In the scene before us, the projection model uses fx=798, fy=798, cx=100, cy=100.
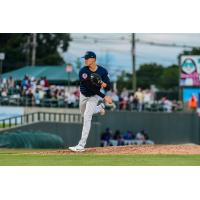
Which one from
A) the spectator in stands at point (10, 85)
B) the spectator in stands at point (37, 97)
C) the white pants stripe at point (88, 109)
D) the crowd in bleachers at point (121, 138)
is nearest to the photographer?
the white pants stripe at point (88, 109)

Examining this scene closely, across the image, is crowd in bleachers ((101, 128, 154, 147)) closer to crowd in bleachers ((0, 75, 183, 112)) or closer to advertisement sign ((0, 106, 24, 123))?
crowd in bleachers ((0, 75, 183, 112))

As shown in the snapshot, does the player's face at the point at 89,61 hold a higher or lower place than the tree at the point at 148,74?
lower

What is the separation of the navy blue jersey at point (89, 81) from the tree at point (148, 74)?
30.7 meters

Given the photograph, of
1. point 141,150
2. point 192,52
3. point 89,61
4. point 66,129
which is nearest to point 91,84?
point 89,61

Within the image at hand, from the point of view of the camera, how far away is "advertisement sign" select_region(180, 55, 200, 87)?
38094 millimetres

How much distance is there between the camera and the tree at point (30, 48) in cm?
2842

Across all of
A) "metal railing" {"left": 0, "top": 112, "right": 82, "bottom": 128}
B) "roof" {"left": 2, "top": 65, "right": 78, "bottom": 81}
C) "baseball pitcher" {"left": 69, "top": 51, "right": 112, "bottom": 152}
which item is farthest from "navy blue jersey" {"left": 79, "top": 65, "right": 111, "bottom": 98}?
"roof" {"left": 2, "top": 65, "right": 78, "bottom": 81}

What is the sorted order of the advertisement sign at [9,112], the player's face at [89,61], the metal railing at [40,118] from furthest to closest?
the advertisement sign at [9,112]
the metal railing at [40,118]
the player's face at [89,61]

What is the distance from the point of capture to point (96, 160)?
14859mm

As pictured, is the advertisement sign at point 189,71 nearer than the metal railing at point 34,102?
No

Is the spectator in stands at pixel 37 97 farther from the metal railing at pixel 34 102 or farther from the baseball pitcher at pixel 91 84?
the baseball pitcher at pixel 91 84

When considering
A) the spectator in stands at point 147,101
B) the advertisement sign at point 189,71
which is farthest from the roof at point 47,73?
the advertisement sign at point 189,71

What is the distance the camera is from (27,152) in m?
16.5

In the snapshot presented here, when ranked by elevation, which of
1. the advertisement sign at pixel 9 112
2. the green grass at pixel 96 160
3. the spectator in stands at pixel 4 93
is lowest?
the green grass at pixel 96 160
